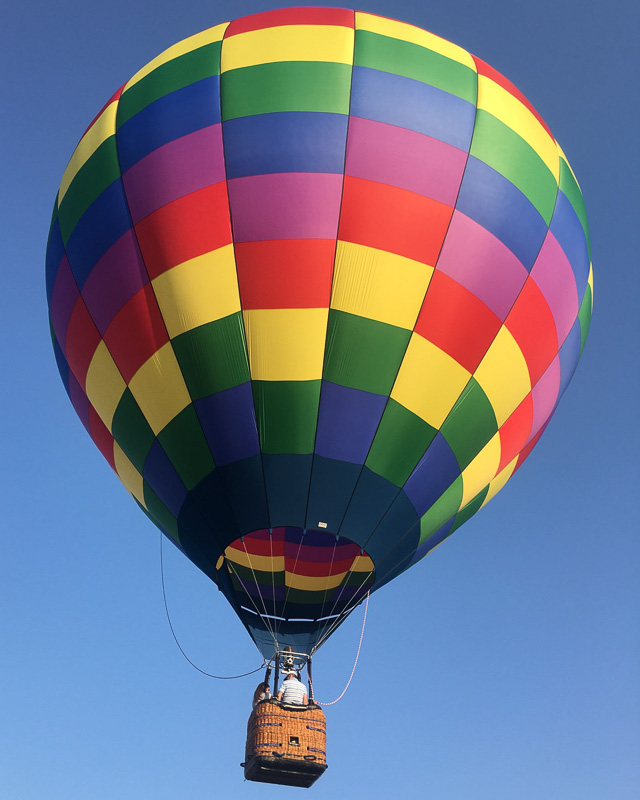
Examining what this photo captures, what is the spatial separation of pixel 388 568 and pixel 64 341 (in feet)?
11.4

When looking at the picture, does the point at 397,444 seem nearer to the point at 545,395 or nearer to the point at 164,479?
the point at 164,479

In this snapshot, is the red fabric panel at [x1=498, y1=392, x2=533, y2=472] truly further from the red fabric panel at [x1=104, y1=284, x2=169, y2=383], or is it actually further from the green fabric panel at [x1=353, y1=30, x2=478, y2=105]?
the red fabric panel at [x1=104, y1=284, x2=169, y2=383]

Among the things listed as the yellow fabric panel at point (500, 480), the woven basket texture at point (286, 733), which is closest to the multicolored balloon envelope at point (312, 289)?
the yellow fabric panel at point (500, 480)

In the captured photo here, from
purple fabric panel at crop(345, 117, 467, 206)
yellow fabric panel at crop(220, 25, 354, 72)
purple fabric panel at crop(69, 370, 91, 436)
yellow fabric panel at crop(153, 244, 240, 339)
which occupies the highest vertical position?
yellow fabric panel at crop(220, 25, 354, 72)

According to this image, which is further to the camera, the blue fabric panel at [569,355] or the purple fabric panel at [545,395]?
the blue fabric panel at [569,355]

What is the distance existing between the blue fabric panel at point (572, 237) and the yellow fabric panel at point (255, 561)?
3624mm

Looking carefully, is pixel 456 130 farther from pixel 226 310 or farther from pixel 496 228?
pixel 226 310

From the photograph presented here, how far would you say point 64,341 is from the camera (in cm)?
862

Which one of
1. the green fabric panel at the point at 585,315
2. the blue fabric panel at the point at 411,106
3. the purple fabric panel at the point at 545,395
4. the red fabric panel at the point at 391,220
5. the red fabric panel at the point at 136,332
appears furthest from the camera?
the green fabric panel at the point at 585,315

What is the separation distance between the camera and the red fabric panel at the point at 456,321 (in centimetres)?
744

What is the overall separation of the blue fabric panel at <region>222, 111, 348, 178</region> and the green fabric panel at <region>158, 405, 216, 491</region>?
1.92 metres

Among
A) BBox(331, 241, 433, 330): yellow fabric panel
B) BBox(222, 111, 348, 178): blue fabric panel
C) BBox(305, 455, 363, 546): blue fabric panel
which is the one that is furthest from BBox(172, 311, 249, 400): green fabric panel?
BBox(222, 111, 348, 178): blue fabric panel

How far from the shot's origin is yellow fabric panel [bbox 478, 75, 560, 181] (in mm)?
8188

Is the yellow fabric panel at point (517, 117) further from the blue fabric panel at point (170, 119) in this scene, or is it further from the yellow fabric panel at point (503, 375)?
the blue fabric panel at point (170, 119)
